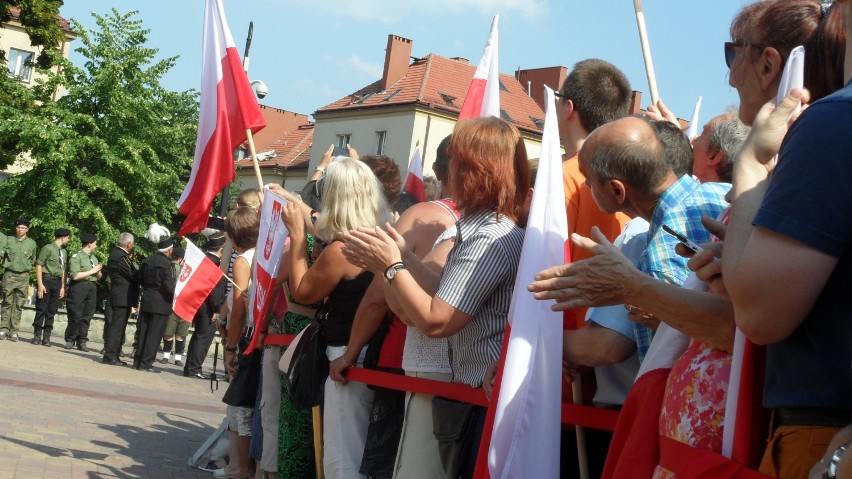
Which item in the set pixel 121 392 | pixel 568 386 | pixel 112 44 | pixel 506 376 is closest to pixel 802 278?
pixel 506 376

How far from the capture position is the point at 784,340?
88.7 inches

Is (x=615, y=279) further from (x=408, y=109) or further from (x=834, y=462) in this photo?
(x=408, y=109)

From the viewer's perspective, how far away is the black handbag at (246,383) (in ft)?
24.8

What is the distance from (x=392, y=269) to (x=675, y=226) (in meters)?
1.33

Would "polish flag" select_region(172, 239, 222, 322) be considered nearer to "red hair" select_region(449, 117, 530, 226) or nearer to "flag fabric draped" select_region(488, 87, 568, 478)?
"red hair" select_region(449, 117, 530, 226)

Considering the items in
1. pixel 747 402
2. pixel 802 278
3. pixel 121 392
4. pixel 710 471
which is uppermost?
pixel 802 278

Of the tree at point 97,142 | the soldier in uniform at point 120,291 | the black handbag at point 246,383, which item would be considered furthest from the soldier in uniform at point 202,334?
the tree at point 97,142

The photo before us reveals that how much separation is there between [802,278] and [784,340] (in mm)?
211

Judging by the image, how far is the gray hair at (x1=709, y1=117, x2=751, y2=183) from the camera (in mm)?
3936

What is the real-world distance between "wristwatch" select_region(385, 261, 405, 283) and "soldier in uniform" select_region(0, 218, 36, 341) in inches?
677

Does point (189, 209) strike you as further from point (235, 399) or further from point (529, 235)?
point (529, 235)

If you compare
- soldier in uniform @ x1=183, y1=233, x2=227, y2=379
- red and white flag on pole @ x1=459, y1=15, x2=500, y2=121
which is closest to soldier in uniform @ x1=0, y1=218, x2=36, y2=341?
soldier in uniform @ x1=183, y1=233, x2=227, y2=379

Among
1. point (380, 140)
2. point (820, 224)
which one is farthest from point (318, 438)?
point (380, 140)

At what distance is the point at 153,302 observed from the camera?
58.2ft
